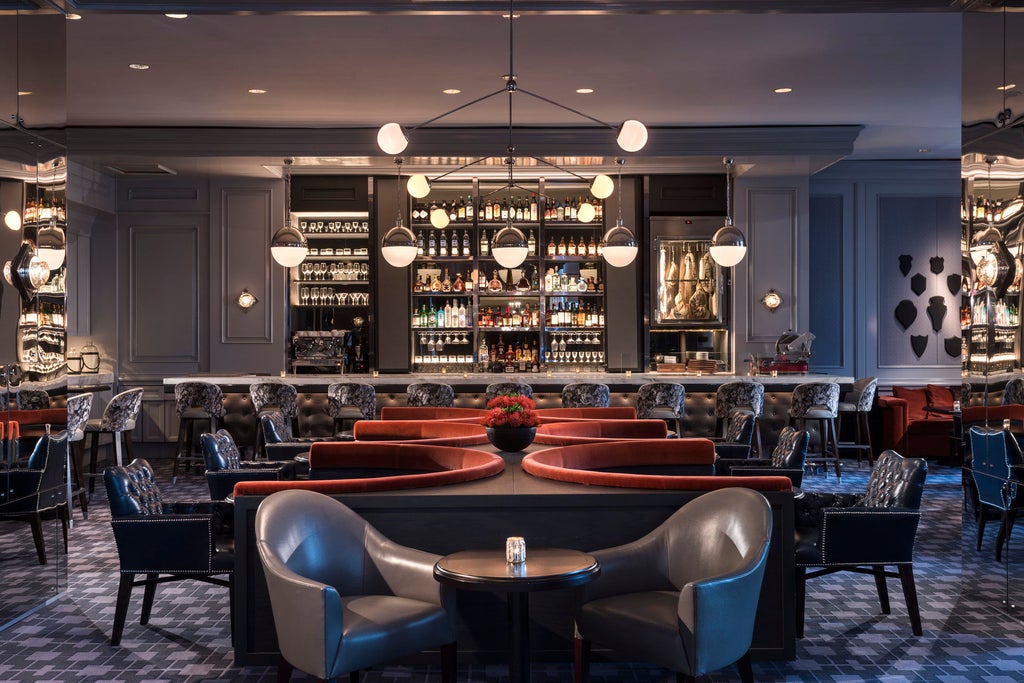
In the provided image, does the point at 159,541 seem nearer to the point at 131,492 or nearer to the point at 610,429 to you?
the point at 131,492

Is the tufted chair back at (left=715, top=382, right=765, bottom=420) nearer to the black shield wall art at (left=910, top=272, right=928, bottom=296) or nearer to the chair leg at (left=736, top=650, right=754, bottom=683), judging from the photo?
the black shield wall art at (left=910, top=272, right=928, bottom=296)

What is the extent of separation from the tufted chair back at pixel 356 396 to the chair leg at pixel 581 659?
18.3 feet

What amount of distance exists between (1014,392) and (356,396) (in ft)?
19.3

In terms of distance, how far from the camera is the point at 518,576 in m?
3.21

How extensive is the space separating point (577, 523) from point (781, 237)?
8040 millimetres

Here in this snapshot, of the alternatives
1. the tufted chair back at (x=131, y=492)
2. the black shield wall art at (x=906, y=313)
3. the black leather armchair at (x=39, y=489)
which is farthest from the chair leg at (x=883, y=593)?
the black shield wall art at (x=906, y=313)

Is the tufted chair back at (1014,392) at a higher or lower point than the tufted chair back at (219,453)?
higher

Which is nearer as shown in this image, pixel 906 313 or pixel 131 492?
pixel 131 492

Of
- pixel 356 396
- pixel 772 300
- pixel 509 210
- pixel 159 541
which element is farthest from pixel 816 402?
pixel 159 541

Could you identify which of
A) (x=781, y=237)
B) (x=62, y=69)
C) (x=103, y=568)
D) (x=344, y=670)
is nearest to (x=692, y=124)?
(x=781, y=237)

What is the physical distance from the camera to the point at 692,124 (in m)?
9.84

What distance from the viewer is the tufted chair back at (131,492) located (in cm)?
439

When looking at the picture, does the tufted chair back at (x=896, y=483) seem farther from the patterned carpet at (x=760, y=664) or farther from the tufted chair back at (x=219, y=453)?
the tufted chair back at (x=219, y=453)

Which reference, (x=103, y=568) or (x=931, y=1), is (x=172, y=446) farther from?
(x=931, y=1)
